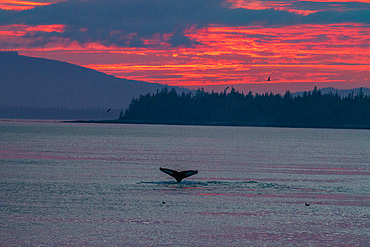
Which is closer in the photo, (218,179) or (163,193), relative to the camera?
(163,193)

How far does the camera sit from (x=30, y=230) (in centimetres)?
3456

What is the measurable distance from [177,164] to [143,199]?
4374cm

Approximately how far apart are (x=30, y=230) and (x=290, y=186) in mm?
31965

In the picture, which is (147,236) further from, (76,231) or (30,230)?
(30,230)

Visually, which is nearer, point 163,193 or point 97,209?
point 97,209

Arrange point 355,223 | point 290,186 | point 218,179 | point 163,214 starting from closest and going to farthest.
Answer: point 355,223, point 163,214, point 290,186, point 218,179

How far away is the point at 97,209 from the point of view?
42625 mm

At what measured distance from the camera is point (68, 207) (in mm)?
43188

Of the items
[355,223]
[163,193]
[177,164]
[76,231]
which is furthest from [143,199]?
[177,164]

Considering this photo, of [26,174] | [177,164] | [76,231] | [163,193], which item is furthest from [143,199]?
[177,164]

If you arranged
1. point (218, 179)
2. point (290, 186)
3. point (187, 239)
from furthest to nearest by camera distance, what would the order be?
point (218, 179)
point (290, 186)
point (187, 239)

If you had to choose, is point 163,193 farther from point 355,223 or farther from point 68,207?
point 355,223

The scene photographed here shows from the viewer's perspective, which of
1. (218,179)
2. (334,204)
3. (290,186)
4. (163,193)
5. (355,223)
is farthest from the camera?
(218,179)

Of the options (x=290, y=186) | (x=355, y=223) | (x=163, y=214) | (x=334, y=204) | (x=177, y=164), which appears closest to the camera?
(x=355, y=223)
